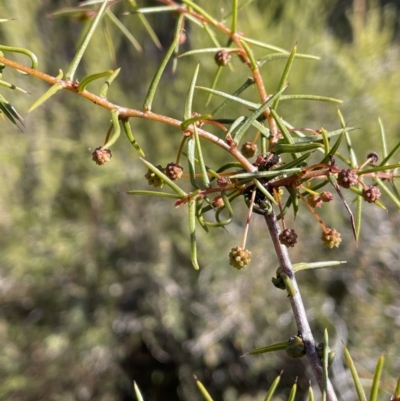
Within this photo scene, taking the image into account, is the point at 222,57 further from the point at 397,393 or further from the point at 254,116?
the point at 397,393

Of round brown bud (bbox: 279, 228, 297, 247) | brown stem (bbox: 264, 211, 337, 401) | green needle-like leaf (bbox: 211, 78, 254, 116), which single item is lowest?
brown stem (bbox: 264, 211, 337, 401)

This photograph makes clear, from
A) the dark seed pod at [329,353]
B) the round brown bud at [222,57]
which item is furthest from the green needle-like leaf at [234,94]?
the dark seed pod at [329,353]

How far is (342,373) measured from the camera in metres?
1.55

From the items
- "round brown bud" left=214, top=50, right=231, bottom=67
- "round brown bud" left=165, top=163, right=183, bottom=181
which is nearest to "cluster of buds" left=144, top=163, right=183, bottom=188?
"round brown bud" left=165, top=163, right=183, bottom=181

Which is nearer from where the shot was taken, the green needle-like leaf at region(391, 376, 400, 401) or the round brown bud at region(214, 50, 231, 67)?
the green needle-like leaf at region(391, 376, 400, 401)

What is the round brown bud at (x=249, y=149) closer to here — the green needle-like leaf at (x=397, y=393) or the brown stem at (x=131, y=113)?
the brown stem at (x=131, y=113)

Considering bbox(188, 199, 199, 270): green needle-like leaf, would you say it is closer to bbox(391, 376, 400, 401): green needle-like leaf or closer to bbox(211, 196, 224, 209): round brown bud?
bbox(211, 196, 224, 209): round brown bud

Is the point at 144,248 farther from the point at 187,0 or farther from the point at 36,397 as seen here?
the point at 187,0

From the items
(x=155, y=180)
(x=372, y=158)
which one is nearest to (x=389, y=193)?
(x=372, y=158)

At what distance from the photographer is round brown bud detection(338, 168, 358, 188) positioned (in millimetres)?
239

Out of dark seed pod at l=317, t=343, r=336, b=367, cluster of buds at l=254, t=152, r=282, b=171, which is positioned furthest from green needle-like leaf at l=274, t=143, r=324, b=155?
dark seed pod at l=317, t=343, r=336, b=367

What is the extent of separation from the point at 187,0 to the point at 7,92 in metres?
1.64

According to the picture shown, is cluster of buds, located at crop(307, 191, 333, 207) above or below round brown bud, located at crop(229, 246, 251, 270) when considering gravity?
above

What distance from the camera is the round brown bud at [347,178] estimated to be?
0.24 m
